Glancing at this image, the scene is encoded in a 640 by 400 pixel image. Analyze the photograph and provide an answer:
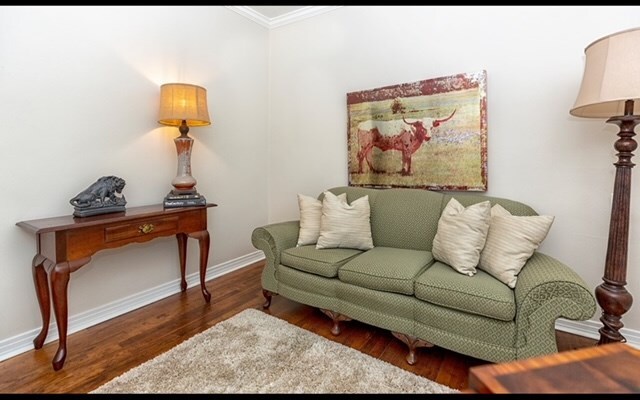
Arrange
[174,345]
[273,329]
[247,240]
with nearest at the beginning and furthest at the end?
[174,345], [273,329], [247,240]

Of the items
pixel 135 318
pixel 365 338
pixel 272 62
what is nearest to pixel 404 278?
pixel 365 338

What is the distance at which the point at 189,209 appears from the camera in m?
2.41

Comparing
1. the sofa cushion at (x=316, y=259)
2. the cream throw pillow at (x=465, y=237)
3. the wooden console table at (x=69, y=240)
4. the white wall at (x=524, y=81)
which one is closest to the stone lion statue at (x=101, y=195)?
the wooden console table at (x=69, y=240)

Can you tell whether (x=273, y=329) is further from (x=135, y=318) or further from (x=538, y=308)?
(x=538, y=308)

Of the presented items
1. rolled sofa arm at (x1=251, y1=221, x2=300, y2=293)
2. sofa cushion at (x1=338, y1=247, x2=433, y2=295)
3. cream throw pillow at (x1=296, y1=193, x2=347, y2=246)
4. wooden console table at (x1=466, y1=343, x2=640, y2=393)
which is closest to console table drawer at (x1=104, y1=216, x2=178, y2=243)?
rolled sofa arm at (x1=251, y1=221, x2=300, y2=293)

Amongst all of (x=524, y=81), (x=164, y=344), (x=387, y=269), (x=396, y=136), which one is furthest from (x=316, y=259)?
(x=524, y=81)

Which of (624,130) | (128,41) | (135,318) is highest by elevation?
(128,41)

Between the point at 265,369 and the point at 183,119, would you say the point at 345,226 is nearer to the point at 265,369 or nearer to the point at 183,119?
the point at 265,369

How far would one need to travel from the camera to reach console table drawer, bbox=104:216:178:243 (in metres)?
1.94

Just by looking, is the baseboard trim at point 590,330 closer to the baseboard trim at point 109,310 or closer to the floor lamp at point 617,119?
the floor lamp at point 617,119

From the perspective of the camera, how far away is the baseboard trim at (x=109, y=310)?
1863 millimetres

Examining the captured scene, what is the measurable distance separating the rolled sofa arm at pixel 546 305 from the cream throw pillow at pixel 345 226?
Answer: 43.5 inches

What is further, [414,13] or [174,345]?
[414,13]

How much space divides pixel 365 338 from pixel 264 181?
2.26m
